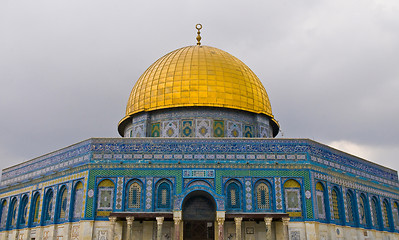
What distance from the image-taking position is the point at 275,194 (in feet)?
56.1

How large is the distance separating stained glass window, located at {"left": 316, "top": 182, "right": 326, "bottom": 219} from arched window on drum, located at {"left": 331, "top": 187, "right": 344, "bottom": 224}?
0.79 metres

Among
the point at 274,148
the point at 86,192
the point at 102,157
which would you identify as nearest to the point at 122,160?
the point at 102,157

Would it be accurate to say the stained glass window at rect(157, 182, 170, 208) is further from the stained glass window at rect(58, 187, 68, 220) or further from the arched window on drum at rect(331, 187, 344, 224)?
the arched window on drum at rect(331, 187, 344, 224)

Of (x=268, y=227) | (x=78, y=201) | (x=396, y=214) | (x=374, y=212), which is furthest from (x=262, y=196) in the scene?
(x=396, y=214)

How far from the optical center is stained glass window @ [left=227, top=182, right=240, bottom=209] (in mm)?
17094

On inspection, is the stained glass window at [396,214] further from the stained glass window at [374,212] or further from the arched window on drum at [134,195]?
the arched window on drum at [134,195]

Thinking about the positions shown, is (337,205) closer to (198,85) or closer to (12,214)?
(198,85)

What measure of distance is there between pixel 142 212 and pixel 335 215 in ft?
27.8

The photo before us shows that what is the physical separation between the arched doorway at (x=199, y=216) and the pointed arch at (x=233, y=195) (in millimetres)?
668

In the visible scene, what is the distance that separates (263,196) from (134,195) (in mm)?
5378

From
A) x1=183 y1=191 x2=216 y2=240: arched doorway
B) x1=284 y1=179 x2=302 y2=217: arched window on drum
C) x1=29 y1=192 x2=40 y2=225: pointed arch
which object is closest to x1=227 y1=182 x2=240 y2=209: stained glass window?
x1=183 y1=191 x2=216 y2=240: arched doorway

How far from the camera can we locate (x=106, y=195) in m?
17.2

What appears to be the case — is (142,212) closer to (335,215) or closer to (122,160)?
(122,160)

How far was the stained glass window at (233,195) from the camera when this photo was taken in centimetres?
1709
